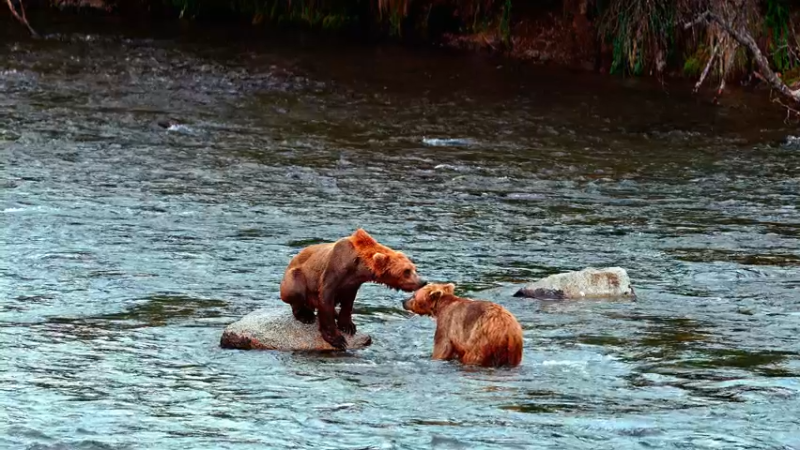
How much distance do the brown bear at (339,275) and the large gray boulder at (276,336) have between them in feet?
0.41

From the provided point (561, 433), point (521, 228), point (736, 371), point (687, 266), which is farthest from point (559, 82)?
point (561, 433)

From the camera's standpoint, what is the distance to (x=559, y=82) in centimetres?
2436

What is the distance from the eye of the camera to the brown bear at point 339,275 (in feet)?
30.6

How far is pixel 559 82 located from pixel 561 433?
1713cm

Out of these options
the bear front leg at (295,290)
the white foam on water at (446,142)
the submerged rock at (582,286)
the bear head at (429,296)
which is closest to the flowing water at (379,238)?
the white foam on water at (446,142)

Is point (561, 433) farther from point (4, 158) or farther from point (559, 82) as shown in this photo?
point (559, 82)

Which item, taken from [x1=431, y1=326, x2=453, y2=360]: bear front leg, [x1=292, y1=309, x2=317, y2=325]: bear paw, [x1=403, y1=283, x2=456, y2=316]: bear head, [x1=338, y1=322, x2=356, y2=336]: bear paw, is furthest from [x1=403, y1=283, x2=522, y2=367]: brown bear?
[x1=292, y1=309, x2=317, y2=325]: bear paw

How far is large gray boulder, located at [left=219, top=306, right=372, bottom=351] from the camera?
9.66 m

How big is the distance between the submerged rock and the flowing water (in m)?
0.17

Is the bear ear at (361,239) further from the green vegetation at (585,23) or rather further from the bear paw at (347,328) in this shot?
the green vegetation at (585,23)

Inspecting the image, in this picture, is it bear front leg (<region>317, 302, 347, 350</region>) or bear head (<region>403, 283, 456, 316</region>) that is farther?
bear head (<region>403, 283, 456, 316</region>)

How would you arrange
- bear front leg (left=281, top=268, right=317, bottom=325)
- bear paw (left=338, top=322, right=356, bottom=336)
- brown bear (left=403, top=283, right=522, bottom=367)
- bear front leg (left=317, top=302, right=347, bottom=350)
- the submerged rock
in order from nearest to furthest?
brown bear (left=403, top=283, right=522, bottom=367) → bear front leg (left=317, top=302, right=347, bottom=350) → bear front leg (left=281, top=268, right=317, bottom=325) → bear paw (left=338, top=322, right=356, bottom=336) → the submerged rock

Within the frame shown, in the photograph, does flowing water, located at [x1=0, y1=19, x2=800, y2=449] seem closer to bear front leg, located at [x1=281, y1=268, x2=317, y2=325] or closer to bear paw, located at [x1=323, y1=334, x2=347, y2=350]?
bear paw, located at [x1=323, y1=334, x2=347, y2=350]

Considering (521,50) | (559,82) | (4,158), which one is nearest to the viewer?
(4,158)
